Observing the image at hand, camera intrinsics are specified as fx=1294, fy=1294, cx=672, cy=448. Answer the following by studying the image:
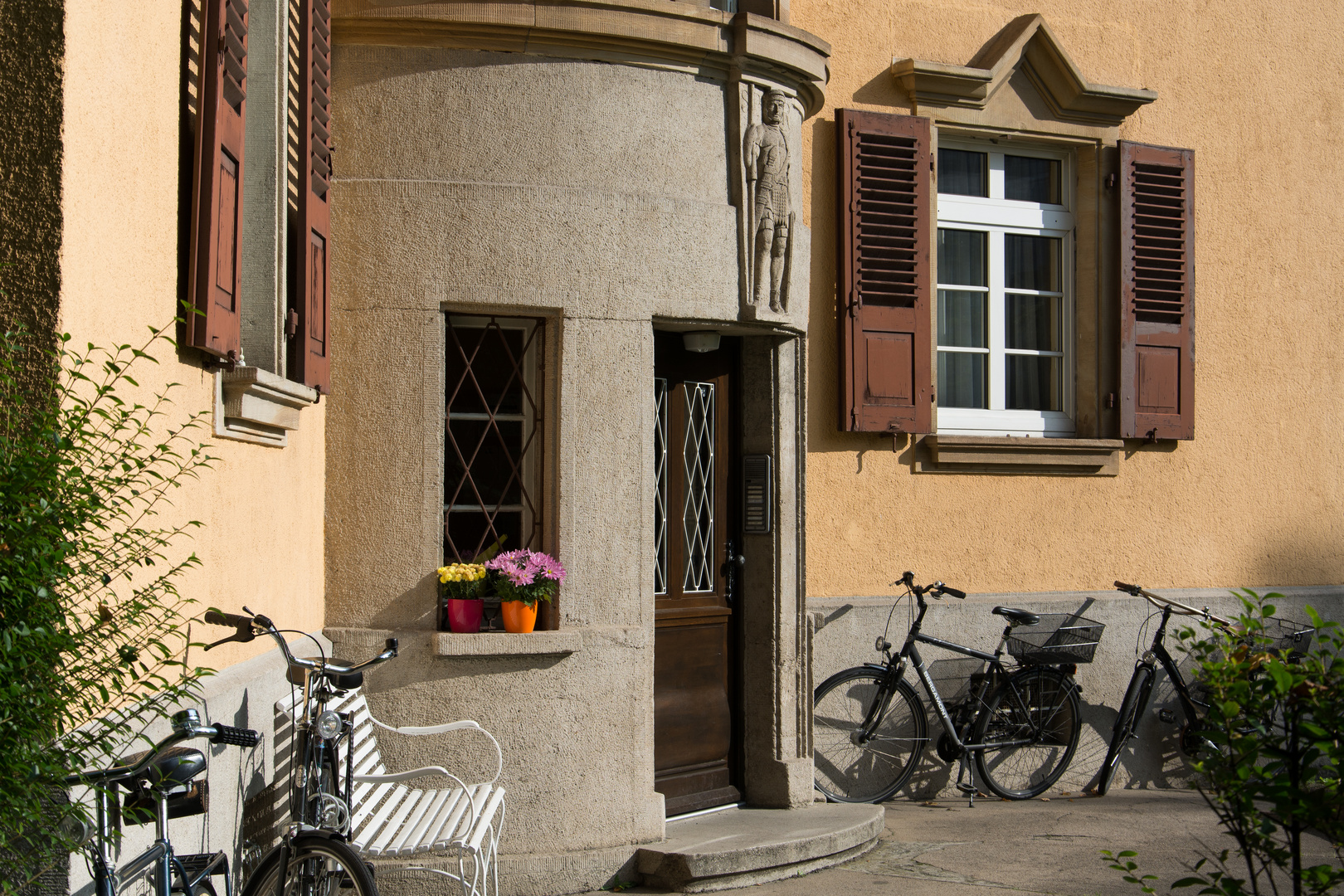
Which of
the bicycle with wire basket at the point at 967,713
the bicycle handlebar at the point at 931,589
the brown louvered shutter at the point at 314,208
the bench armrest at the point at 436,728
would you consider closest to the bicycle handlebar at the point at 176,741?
the bench armrest at the point at 436,728

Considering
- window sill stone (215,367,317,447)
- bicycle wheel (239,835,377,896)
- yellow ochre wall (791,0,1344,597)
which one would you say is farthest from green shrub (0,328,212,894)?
yellow ochre wall (791,0,1344,597)

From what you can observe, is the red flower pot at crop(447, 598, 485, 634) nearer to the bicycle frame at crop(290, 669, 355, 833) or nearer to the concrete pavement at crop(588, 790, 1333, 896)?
the bicycle frame at crop(290, 669, 355, 833)

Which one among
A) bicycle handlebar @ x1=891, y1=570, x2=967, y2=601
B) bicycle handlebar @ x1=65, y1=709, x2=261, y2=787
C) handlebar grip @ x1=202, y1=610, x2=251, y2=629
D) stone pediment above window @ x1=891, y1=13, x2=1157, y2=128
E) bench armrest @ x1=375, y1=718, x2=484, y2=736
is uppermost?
stone pediment above window @ x1=891, y1=13, x2=1157, y2=128

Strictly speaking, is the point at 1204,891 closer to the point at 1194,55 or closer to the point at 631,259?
the point at 631,259

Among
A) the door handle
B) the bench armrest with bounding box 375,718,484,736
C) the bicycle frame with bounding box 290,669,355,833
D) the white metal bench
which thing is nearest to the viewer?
the bicycle frame with bounding box 290,669,355,833

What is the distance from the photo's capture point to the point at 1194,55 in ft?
29.0

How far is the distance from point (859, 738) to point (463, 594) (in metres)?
2.87

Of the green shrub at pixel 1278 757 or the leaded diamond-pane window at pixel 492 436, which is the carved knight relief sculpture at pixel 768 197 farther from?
the green shrub at pixel 1278 757

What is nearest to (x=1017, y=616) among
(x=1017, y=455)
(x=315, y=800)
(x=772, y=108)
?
(x=1017, y=455)

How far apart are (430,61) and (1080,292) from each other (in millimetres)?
4785

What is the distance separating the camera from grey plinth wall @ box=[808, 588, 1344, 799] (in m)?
7.59

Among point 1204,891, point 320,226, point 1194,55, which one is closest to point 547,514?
point 320,226

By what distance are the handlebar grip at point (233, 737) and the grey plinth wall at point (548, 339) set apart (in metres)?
2.22

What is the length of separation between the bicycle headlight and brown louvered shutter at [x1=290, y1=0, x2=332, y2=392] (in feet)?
4.46
